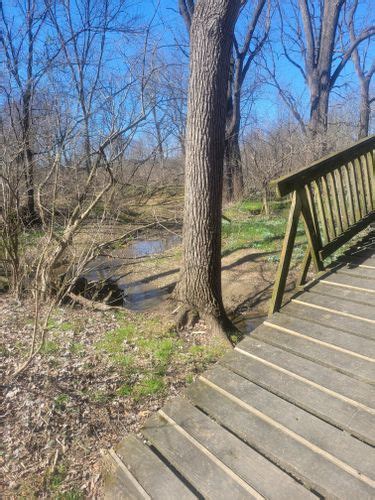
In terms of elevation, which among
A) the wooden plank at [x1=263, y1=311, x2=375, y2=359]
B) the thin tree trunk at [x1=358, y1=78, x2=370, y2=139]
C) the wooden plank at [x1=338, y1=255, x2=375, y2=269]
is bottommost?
the wooden plank at [x1=263, y1=311, x2=375, y2=359]

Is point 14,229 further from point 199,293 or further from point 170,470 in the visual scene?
point 170,470

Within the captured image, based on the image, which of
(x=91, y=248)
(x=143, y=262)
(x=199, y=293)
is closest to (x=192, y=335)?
(x=199, y=293)

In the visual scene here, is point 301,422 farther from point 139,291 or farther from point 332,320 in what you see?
point 139,291

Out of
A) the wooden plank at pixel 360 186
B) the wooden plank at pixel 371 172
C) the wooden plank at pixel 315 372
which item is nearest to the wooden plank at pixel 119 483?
the wooden plank at pixel 315 372

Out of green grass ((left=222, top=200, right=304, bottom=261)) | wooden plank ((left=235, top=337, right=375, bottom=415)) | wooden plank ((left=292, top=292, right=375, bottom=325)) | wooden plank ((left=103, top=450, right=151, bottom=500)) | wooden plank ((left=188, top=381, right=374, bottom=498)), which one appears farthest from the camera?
green grass ((left=222, top=200, right=304, bottom=261))

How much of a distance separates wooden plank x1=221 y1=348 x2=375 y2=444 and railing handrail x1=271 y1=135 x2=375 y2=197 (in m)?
1.80

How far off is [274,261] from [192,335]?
3741 mm

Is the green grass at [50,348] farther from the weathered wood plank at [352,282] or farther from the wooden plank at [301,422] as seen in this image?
the weathered wood plank at [352,282]

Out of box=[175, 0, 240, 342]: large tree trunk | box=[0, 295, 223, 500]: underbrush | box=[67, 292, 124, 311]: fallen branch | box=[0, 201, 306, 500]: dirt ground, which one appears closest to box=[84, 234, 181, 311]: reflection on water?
box=[67, 292, 124, 311]: fallen branch

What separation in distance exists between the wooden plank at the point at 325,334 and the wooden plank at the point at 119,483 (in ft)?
6.66

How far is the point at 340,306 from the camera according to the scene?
388 cm

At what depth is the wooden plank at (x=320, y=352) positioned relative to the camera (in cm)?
298

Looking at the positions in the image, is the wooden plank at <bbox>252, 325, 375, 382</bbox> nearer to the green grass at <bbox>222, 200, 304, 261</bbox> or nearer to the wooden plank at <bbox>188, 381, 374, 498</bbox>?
the wooden plank at <bbox>188, 381, 374, 498</bbox>

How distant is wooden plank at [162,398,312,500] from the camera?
2.23 metres
